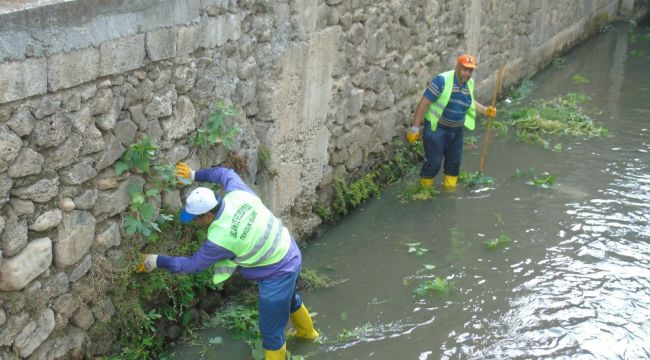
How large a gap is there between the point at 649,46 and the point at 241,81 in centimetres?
1357

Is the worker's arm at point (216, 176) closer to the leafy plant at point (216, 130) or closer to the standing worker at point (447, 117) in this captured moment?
Result: the leafy plant at point (216, 130)

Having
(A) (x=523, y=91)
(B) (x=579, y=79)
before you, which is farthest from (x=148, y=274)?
(B) (x=579, y=79)

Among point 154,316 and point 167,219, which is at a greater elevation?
point 167,219

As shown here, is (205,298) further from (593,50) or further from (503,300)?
(593,50)

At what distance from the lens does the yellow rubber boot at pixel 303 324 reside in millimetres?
5480

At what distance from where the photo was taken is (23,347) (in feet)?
13.8

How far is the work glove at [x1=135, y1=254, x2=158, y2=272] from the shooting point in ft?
15.9

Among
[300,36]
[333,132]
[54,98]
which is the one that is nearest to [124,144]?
[54,98]

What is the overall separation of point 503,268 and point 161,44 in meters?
3.73

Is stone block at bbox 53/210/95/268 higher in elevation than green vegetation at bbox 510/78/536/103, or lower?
higher

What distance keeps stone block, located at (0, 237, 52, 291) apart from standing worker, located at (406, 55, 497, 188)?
4.77 meters

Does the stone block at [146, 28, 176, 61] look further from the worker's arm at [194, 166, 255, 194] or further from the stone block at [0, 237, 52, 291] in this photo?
the stone block at [0, 237, 52, 291]

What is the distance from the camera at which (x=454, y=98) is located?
7.92m

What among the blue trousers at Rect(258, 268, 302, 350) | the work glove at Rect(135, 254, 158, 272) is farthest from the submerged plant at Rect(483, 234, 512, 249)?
the work glove at Rect(135, 254, 158, 272)
